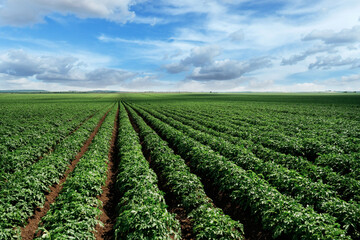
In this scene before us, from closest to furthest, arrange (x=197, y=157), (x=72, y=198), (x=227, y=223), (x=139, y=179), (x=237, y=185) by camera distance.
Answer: (x=227, y=223), (x=72, y=198), (x=237, y=185), (x=139, y=179), (x=197, y=157)

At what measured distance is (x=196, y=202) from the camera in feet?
26.4

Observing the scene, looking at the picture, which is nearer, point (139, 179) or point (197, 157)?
point (139, 179)

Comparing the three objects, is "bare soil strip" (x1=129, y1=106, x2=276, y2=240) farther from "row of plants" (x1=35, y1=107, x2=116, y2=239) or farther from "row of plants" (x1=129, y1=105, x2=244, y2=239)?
"row of plants" (x1=35, y1=107, x2=116, y2=239)

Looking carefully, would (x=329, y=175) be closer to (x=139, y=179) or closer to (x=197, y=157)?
(x=197, y=157)

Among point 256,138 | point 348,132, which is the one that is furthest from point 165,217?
point 348,132

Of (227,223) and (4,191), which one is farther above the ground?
(4,191)

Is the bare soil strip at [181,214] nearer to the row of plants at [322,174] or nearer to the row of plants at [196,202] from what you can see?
the row of plants at [196,202]

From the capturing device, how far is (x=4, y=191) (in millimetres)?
7762

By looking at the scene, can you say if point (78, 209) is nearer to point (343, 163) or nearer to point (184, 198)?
point (184, 198)

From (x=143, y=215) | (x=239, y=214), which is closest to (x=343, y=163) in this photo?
(x=239, y=214)

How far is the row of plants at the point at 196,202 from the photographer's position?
244 inches

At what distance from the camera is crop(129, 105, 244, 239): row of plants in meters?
6.20

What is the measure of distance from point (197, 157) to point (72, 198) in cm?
769

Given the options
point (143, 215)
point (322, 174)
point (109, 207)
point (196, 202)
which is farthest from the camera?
point (322, 174)
